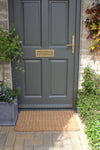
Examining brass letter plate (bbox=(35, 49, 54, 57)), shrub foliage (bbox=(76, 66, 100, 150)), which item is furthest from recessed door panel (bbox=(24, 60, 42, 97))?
shrub foliage (bbox=(76, 66, 100, 150))

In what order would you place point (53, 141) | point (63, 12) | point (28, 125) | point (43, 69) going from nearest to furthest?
point (53, 141) < point (28, 125) < point (63, 12) < point (43, 69)

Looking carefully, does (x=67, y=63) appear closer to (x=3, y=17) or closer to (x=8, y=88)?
(x=8, y=88)

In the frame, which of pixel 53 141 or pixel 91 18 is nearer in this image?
pixel 53 141

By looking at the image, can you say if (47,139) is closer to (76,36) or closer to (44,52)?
(44,52)

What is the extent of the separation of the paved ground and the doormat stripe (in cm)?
10

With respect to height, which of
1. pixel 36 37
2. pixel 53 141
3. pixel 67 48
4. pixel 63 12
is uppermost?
pixel 63 12

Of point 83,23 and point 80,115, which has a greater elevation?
point 83,23

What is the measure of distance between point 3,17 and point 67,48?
3.87ft

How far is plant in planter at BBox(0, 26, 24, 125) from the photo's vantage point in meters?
2.73

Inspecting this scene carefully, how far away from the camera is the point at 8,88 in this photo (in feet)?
9.99

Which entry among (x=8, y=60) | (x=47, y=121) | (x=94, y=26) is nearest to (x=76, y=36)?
(x=94, y=26)

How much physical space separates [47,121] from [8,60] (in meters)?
1.20

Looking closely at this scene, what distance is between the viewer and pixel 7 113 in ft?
9.02

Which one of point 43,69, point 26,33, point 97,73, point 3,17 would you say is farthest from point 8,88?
point 97,73
